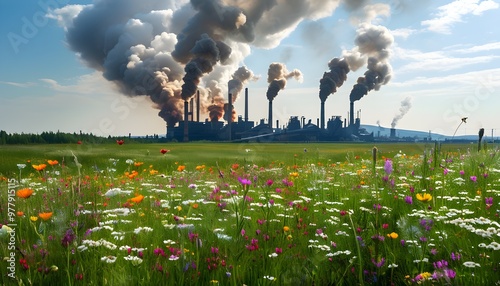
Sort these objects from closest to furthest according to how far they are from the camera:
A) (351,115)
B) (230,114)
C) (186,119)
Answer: (186,119) → (230,114) → (351,115)

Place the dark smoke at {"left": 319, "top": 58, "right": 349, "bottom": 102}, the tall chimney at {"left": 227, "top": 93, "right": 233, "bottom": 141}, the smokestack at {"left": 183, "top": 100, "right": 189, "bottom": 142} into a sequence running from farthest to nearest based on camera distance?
the dark smoke at {"left": 319, "top": 58, "right": 349, "bottom": 102} → the tall chimney at {"left": 227, "top": 93, "right": 233, "bottom": 141} → the smokestack at {"left": 183, "top": 100, "right": 189, "bottom": 142}

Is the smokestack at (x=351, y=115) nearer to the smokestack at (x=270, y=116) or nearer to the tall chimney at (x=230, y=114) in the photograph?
the smokestack at (x=270, y=116)

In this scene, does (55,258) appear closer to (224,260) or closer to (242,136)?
(224,260)

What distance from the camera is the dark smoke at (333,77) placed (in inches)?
4855

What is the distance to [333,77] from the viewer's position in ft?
411

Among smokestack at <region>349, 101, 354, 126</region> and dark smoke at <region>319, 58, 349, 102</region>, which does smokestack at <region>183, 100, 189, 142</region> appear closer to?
dark smoke at <region>319, 58, 349, 102</region>

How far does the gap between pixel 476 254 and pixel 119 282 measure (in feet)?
10.0

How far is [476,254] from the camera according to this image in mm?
3506

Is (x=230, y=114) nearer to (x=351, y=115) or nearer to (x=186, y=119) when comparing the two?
(x=186, y=119)

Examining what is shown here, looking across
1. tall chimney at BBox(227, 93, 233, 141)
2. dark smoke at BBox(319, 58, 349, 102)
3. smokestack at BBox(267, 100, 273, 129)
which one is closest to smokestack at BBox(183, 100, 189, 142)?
tall chimney at BBox(227, 93, 233, 141)

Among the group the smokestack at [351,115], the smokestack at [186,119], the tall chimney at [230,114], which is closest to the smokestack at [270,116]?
the tall chimney at [230,114]

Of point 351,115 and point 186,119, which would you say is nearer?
point 186,119

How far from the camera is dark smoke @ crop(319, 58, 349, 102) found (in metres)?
123

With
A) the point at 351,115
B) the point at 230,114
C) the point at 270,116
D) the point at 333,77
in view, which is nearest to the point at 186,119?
the point at 230,114
